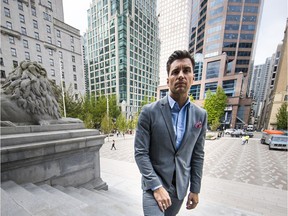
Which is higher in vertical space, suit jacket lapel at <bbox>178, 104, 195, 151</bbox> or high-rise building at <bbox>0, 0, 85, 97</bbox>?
high-rise building at <bbox>0, 0, 85, 97</bbox>

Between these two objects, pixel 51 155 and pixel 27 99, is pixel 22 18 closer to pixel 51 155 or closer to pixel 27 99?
pixel 27 99

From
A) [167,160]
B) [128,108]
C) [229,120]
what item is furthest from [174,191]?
[128,108]

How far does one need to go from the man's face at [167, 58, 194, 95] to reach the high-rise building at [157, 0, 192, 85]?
2713 inches

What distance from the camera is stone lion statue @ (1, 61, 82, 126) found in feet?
9.77

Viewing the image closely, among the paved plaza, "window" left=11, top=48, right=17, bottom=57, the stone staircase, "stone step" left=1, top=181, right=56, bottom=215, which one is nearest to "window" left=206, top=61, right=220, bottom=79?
the paved plaza

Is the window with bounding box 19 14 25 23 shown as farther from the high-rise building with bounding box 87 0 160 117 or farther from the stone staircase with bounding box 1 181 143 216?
the stone staircase with bounding box 1 181 143 216

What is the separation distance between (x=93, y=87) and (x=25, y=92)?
54025 millimetres

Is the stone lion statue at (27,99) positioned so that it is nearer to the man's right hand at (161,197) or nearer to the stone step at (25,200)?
the stone step at (25,200)

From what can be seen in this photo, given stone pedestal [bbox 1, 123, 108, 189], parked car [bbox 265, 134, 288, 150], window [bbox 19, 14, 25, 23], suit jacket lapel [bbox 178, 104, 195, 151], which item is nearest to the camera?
suit jacket lapel [bbox 178, 104, 195, 151]

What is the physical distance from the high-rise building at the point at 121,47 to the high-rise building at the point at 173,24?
71.5ft

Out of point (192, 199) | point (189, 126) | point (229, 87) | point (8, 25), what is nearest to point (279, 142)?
point (192, 199)

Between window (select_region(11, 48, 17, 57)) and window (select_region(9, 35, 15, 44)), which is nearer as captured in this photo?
window (select_region(9, 35, 15, 44))

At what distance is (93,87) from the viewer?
174 ft

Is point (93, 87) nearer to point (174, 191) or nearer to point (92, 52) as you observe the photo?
point (92, 52)
